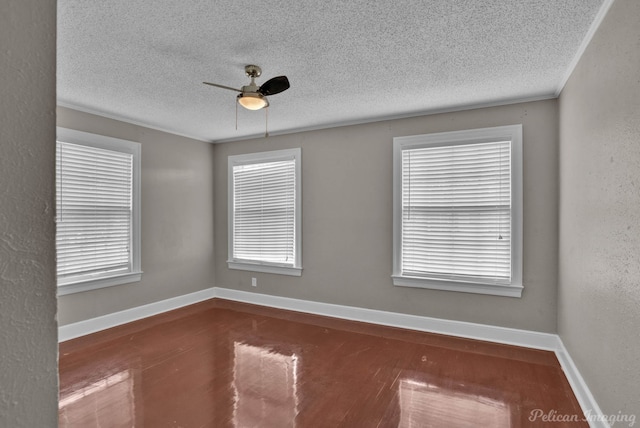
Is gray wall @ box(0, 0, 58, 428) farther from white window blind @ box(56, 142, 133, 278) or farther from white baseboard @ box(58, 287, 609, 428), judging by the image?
white window blind @ box(56, 142, 133, 278)

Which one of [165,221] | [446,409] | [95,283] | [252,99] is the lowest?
[446,409]

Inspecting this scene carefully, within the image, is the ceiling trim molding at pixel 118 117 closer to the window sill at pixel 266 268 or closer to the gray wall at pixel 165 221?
the gray wall at pixel 165 221

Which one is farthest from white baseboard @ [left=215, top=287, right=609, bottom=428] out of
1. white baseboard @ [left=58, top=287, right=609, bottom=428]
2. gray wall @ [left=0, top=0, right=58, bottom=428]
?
gray wall @ [left=0, top=0, right=58, bottom=428]

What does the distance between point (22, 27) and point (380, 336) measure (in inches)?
153

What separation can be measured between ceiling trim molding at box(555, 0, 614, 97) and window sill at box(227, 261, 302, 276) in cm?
360

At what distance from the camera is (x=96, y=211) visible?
4.04m

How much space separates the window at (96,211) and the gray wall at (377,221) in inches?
57.5

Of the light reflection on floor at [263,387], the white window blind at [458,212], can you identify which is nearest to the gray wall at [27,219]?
the light reflection on floor at [263,387]

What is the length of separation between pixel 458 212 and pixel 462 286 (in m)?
0.81

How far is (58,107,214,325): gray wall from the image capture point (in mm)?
4035

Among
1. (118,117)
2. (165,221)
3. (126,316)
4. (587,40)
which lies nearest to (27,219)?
(587,40)

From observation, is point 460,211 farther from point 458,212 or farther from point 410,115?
point 410,115

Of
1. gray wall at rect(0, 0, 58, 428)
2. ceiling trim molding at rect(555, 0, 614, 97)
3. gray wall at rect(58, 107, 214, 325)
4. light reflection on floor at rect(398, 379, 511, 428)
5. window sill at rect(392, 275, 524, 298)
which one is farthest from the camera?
gray wall at rect(58, 107, 214, 325)

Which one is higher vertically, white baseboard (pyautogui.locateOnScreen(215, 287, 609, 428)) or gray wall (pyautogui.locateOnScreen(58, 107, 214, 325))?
gray wall (pyautogui.locateOnScreen(58, 107, 214, 325))
